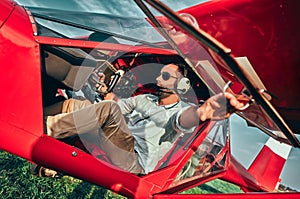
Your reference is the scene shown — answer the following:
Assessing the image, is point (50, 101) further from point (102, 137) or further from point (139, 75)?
point (139, 75)

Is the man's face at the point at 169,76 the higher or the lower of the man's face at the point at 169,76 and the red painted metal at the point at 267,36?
the lower

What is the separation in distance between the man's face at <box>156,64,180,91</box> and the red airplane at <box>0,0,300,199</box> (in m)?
0.14

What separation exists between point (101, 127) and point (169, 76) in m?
0.70

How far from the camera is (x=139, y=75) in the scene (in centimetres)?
244

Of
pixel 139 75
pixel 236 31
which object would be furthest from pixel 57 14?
pixel 236 31

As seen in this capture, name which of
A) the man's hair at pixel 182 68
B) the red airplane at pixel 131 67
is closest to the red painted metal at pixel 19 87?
the red airplane at pixel 131 67

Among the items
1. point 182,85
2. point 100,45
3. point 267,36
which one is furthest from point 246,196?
point 100,45

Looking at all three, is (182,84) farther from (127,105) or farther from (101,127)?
(101,127)

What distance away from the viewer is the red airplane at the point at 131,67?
152cm

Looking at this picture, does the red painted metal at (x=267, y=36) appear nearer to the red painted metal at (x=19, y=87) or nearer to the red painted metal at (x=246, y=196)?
the red painted metal at (x=246, y=196)

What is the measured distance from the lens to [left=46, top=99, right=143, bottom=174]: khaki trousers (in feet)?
5.66

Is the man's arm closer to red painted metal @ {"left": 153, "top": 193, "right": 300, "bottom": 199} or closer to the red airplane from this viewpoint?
the red airplane

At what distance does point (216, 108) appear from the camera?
1.10 meters

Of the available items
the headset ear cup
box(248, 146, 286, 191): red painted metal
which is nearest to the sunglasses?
the headset ear cup
